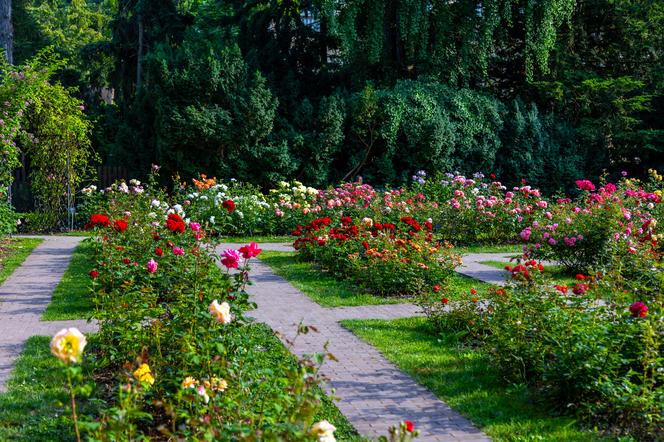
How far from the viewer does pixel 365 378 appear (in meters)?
5.41

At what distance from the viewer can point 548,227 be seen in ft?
34.7

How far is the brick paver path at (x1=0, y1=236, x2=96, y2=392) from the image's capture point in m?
6.32

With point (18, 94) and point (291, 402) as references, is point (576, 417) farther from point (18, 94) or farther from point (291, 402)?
point (18, 94)

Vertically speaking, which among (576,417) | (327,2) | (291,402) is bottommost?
(576,417)

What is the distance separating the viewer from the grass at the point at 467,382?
4.33 meters

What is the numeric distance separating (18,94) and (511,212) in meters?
9.58

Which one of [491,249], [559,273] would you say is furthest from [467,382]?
[491,249]

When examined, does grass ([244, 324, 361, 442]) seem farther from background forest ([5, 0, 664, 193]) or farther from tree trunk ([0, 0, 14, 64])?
tree trunk ([0, 0, 14, 64])

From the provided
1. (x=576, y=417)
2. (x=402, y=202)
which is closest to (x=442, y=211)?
(x=402, y=202)

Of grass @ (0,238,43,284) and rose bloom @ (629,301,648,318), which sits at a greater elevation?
rose bloom @ (629,301,648,318)

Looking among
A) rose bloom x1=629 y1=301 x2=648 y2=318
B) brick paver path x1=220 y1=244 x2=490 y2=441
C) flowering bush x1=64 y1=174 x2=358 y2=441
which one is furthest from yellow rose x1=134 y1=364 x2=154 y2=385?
rose bloom x1=629 y1=301 x2=648 y2=318

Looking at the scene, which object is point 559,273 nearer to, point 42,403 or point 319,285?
point 319,285

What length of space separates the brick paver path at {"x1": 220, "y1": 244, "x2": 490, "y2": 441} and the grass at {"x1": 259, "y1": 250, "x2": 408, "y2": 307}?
0.75 ft

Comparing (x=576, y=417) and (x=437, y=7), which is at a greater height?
Result: (x=437, y=7)
